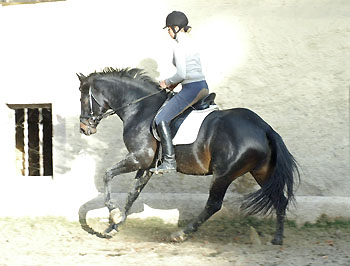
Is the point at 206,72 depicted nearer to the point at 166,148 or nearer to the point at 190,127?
the point at 190,127

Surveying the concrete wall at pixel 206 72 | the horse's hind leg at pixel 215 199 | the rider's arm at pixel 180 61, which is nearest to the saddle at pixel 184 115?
the rider's arm at pixel 180 61

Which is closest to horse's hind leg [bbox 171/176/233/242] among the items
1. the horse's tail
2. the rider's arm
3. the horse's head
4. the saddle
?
the horse's tail

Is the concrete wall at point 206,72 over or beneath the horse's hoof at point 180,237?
over

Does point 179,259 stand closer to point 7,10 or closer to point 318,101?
point 318,101

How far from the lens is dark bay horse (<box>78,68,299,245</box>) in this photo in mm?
5602

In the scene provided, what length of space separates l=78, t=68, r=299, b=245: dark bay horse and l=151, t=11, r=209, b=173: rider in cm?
21

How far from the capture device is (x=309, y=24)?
7.08 metres

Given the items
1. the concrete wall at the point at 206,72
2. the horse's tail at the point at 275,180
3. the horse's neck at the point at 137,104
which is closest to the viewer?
the horse's tail at the point at 275,180

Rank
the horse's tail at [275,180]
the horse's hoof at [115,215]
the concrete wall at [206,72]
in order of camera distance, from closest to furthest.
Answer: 1. the horse's tail at [275,180]
2. the horse's hoof at [115,215]
3. the concrete wall at [206,72]

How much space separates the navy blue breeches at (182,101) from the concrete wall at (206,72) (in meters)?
1.56

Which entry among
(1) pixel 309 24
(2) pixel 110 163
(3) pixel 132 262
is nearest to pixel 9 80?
(2) pixel 110 163

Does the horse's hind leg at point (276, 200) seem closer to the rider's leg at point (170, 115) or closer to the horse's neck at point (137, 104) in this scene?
the rider's leg at point (170, 115)

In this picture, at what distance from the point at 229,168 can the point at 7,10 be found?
506 centimetres

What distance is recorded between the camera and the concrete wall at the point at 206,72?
275 inches
